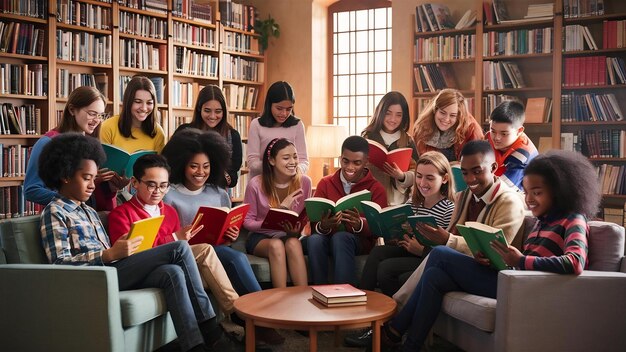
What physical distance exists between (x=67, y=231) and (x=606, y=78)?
4.80m

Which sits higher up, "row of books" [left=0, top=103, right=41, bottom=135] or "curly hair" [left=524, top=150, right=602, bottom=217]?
"row of books" [left=0, top=103, right=41, bottom=135]

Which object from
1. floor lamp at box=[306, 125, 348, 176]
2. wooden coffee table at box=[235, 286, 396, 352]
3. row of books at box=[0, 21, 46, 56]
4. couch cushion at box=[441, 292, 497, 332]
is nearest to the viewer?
wooden coffee table at box=[235, 286, 396, 352]

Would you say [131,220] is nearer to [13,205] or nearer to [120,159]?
[120,159]

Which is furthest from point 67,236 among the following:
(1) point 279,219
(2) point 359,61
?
(2) point 359,61

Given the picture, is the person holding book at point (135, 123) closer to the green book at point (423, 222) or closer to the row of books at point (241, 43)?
the green book at point (423, 222)

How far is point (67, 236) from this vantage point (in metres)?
3.27

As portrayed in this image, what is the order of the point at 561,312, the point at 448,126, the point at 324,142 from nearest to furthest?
the point at 561,312
the point at 448,126
the point at 324,142

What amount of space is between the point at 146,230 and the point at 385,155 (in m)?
1.68

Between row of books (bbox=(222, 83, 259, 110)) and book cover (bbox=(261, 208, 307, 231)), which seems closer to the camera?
book cover (bbox=(261, 208, 307, 231))

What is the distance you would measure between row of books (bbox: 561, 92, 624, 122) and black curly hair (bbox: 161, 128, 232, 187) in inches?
137

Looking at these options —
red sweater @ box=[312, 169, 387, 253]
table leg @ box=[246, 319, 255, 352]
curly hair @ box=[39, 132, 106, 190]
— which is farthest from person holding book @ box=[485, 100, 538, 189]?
curly hair @ box=[39, 132, 106, 190]

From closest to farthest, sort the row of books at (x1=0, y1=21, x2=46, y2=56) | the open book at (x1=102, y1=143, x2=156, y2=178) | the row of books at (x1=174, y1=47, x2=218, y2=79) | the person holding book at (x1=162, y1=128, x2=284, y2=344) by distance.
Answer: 1. the person holding book at (x1=162, y1=128, x2=284, y2=344)
2. the open book at (x1=102, y1=143, x2=156, y2=178)
3. the row of books at (x1=0, y1=21, x2=46, y2=56)
4. the row of books at (x1=174, y1=47, x2=218, y2=79)

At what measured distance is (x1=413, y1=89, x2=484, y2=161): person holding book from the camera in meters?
4.59

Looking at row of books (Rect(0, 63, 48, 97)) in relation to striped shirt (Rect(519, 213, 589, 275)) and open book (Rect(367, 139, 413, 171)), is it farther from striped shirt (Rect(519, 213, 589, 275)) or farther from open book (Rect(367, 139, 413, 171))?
striped shirt (Rect(519, 213, 589, 275))
